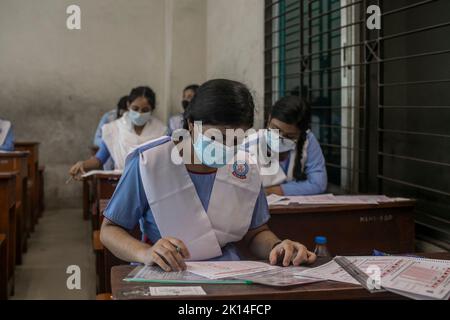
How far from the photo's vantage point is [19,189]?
481 centimetres

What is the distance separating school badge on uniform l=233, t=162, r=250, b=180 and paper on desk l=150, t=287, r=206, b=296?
61cm

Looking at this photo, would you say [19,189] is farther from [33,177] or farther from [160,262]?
[160,262]

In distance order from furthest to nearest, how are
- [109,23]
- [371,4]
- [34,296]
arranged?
[109,23] → [34,296] → [371,4]

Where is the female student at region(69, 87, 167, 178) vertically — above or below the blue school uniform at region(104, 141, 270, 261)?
above

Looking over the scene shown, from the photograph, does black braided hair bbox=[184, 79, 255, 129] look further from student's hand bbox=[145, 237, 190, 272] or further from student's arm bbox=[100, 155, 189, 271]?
student's hand bbox=[145, 237, 190, 272]

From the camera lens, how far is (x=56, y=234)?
5.99 metres

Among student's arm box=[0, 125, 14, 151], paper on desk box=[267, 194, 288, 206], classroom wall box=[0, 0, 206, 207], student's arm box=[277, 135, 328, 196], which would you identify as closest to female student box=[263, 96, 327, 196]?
student's arm box=[277, 135, 328, 196]

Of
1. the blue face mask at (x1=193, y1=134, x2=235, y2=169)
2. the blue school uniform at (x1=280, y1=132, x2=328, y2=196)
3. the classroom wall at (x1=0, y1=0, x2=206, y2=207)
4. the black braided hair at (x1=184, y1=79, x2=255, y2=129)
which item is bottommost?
the blue school uniform at (x1=280, y1=132, x2=328, y2=196)

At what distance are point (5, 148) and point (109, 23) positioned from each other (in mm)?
2374

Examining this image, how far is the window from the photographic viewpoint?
287 centimetres
